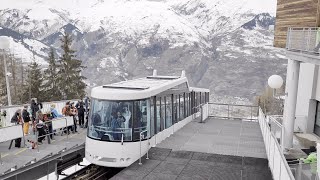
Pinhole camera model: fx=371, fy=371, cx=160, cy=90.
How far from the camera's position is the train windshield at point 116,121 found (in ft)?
43.8

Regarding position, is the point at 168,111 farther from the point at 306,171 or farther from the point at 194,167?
the point at 306,171

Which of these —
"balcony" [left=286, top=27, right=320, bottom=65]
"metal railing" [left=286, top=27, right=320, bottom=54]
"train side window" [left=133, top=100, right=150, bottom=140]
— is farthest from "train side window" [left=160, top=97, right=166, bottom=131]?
"metal railing" [left=286, top=27, right=320, bottom=54]

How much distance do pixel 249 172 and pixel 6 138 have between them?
31.3 feet

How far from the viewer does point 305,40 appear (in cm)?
1425

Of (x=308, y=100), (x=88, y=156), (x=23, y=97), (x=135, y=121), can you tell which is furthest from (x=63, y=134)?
(x=23, y=97)

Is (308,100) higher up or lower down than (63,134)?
higher up

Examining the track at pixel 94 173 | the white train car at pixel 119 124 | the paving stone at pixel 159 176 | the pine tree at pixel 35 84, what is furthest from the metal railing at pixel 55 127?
the pine tree at pixel 35 84

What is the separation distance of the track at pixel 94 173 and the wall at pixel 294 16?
11065 millimetres

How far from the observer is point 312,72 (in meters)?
19.1

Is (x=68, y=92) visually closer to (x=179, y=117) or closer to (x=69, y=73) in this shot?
(x=69, y=73)

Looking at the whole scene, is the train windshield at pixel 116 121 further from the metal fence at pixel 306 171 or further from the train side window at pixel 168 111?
the metal fence at pixel 306 171

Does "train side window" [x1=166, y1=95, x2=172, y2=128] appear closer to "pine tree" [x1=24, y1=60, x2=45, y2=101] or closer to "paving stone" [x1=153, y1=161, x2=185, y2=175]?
"paving stone" [x1=153, y1=161, x2=185, y2=175]

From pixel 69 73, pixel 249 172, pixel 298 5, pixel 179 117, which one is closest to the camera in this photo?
pixel 249 172

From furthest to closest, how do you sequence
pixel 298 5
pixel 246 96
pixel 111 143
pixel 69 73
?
pixel 246 96 → pixel 69 73 → pixel 298 5 → pixel 111 143
